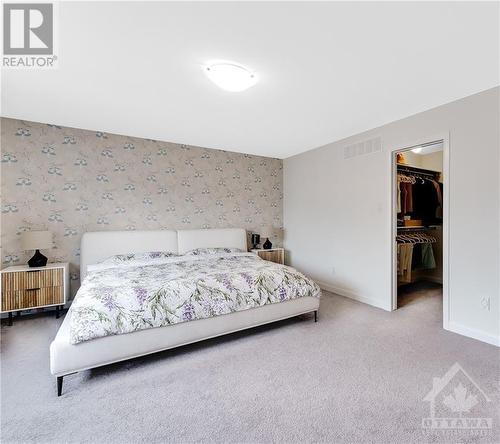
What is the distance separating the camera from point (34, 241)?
307 cm

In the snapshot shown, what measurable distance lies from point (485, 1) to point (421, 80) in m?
0.86

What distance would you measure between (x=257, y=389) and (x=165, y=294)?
1015 mm

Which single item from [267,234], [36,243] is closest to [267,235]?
[267,234]

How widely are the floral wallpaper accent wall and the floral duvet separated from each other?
896 mm

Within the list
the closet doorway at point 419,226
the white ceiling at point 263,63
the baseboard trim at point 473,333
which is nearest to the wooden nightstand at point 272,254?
the closet doorway at point 419,226

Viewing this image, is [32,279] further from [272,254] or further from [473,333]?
[473,333]

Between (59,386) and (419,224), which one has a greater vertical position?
(419,224)

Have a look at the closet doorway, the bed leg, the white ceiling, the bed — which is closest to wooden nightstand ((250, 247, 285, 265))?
the bed

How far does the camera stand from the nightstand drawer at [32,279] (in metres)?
2.96

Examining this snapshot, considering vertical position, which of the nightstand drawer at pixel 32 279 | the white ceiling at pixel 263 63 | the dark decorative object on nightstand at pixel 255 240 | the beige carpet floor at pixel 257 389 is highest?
the white ceiling at pixel 263 63

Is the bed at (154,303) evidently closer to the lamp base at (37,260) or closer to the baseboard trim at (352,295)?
the lamp base at (37,260)

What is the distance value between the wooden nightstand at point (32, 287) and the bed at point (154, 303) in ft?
1.13

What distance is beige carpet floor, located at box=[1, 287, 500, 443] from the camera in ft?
4.97

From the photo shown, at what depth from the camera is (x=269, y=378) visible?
2008mm
